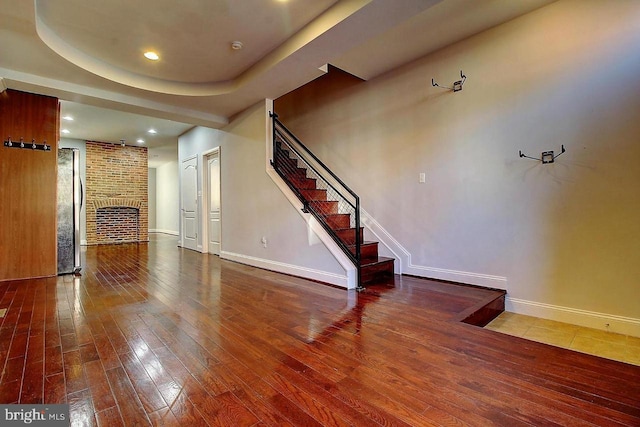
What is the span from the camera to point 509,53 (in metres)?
3.15

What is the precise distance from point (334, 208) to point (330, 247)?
1.24 meters

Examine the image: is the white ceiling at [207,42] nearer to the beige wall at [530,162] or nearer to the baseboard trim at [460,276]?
the beige wall at [530,162]

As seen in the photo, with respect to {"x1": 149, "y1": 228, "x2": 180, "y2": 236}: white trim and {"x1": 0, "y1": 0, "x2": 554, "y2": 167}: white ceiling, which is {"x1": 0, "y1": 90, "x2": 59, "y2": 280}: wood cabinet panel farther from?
{"x1": 149, "y1": 228, "x2": 180, "y2": 236}: white trim

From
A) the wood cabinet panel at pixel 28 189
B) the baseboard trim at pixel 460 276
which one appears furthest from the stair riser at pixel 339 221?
the wood cabinet panel at pixel 28 189

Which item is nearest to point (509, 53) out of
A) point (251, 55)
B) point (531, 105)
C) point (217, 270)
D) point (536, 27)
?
point (536, 27)

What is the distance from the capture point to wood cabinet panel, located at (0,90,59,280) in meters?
3.88

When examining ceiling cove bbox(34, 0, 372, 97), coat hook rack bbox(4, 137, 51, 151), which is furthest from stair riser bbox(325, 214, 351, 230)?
coat hook rack bbox(4, 137, 51, 151)

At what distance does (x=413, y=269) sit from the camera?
3979 millimetres

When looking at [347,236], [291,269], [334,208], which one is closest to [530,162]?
[347,236]

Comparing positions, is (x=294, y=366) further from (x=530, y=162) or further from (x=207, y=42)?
(x=207, y=42)

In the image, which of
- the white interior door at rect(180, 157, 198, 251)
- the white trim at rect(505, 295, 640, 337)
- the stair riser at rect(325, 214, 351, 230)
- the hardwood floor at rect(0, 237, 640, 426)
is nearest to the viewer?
the hardwood floor at rect(0, 237, 640, 426)

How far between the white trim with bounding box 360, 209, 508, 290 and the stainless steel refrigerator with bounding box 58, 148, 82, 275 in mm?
4225

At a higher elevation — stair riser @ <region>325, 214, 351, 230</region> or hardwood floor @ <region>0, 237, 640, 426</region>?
stair riser @ <region>325, 214, 351, 230</region>

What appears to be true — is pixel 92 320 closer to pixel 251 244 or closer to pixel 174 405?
pixel 174 405
